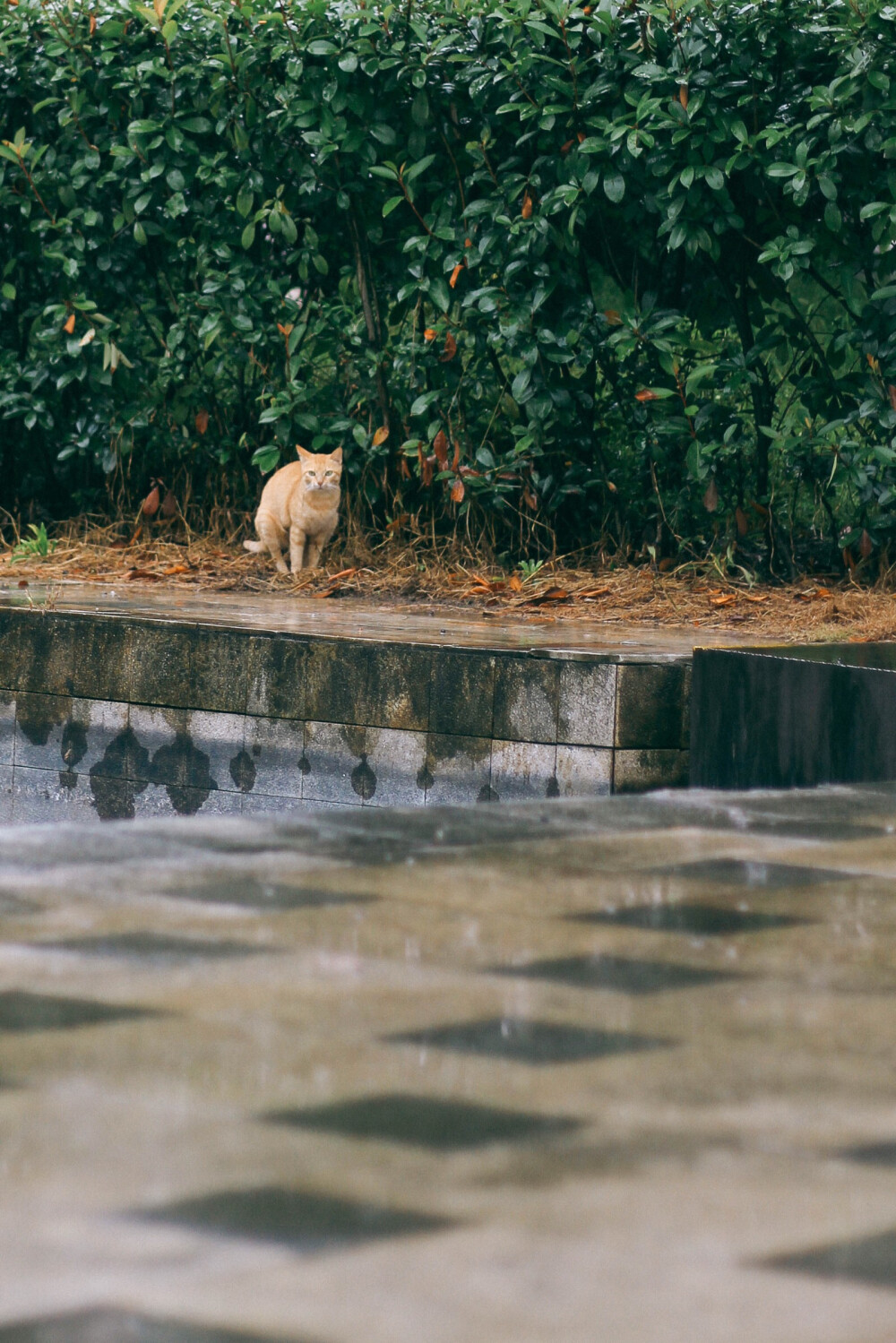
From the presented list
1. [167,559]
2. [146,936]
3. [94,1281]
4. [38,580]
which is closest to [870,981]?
[146,936]

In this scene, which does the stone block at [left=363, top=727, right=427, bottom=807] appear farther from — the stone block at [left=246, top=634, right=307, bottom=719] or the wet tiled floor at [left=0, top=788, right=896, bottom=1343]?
the wet tiled floor at [left=0, top=788, right=896, bottom=1343]

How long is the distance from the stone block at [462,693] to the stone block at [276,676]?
485 millimetres

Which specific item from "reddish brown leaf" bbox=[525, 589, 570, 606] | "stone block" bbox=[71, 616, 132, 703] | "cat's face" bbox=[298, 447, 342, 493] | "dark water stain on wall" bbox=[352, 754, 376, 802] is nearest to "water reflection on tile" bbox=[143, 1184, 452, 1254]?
"dark water stain on wall" bbox=[352, 754, 376, 802]

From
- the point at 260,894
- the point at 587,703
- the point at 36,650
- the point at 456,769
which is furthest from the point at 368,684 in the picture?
the point at 260,894

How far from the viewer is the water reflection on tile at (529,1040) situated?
5.50ft

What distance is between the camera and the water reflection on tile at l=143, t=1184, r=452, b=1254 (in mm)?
1260

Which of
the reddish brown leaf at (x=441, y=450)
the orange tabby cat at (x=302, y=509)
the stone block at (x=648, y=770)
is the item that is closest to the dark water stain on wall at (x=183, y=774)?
the stone block at (x=648, y=770)

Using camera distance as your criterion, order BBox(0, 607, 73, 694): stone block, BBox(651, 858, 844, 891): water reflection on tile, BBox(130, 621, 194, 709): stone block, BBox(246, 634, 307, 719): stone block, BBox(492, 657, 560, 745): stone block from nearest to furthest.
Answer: BBox(651, 858, 844, 891): water reflection on tile < BBox(492, 657, 560, 745): stone block < BBox(246, 634, 307, 719): stone block < BBox(130, 621, 194, 709): stone block < BBox(0, 607, 73, 694): stone block

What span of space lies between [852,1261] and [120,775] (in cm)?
502

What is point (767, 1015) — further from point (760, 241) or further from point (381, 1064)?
point (760, 241)

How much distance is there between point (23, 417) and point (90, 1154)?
26.4ft

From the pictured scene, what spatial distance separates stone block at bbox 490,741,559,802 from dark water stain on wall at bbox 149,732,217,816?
1.08 metres

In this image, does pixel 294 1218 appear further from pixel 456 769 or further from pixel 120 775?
pixel 120 775

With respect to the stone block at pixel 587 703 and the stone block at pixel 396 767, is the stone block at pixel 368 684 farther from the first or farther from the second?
the stone block at pixel 587 703
